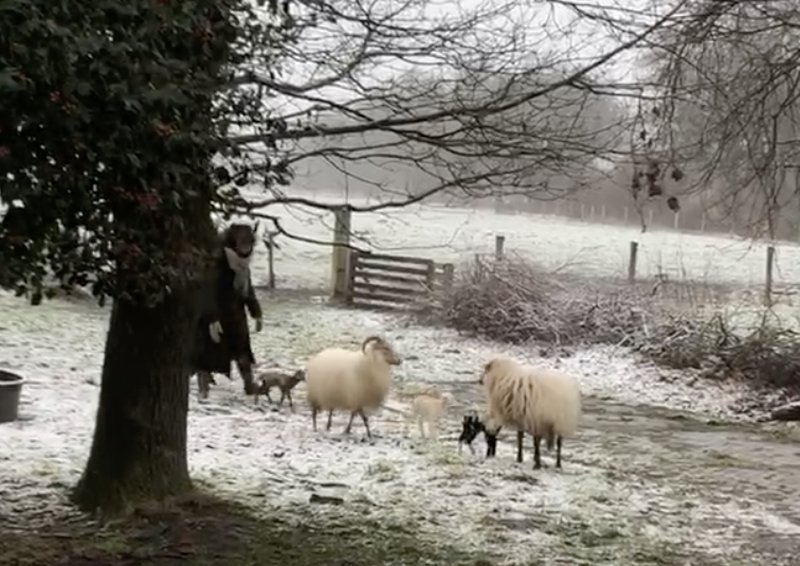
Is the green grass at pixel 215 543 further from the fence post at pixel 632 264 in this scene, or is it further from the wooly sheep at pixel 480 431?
the fence post at pixel 632 264

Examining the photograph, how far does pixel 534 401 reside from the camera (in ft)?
24.5

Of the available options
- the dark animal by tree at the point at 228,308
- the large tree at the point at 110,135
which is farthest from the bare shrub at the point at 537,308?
the large tree at the point at 110,135

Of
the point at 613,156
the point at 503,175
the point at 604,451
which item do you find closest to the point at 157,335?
the point at 503,175

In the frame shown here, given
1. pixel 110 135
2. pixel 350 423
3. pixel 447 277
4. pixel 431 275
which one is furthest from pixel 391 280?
pixel 110 135

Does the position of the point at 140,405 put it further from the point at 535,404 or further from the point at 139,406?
the point at 535,404

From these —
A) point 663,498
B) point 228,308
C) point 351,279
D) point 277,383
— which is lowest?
point 663,498

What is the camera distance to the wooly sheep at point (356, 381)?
8.16m

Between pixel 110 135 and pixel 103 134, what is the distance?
0.03 m

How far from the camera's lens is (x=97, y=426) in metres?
5.72

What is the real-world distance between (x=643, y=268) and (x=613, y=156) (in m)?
15.1

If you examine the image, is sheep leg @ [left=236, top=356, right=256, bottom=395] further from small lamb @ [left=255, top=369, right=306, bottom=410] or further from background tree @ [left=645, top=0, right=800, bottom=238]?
background tree @ [left=645, top=0, right=800, bottom=238]

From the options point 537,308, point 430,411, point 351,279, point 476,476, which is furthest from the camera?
point 351,279

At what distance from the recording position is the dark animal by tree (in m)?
6.58

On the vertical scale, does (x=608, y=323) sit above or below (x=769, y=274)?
below
